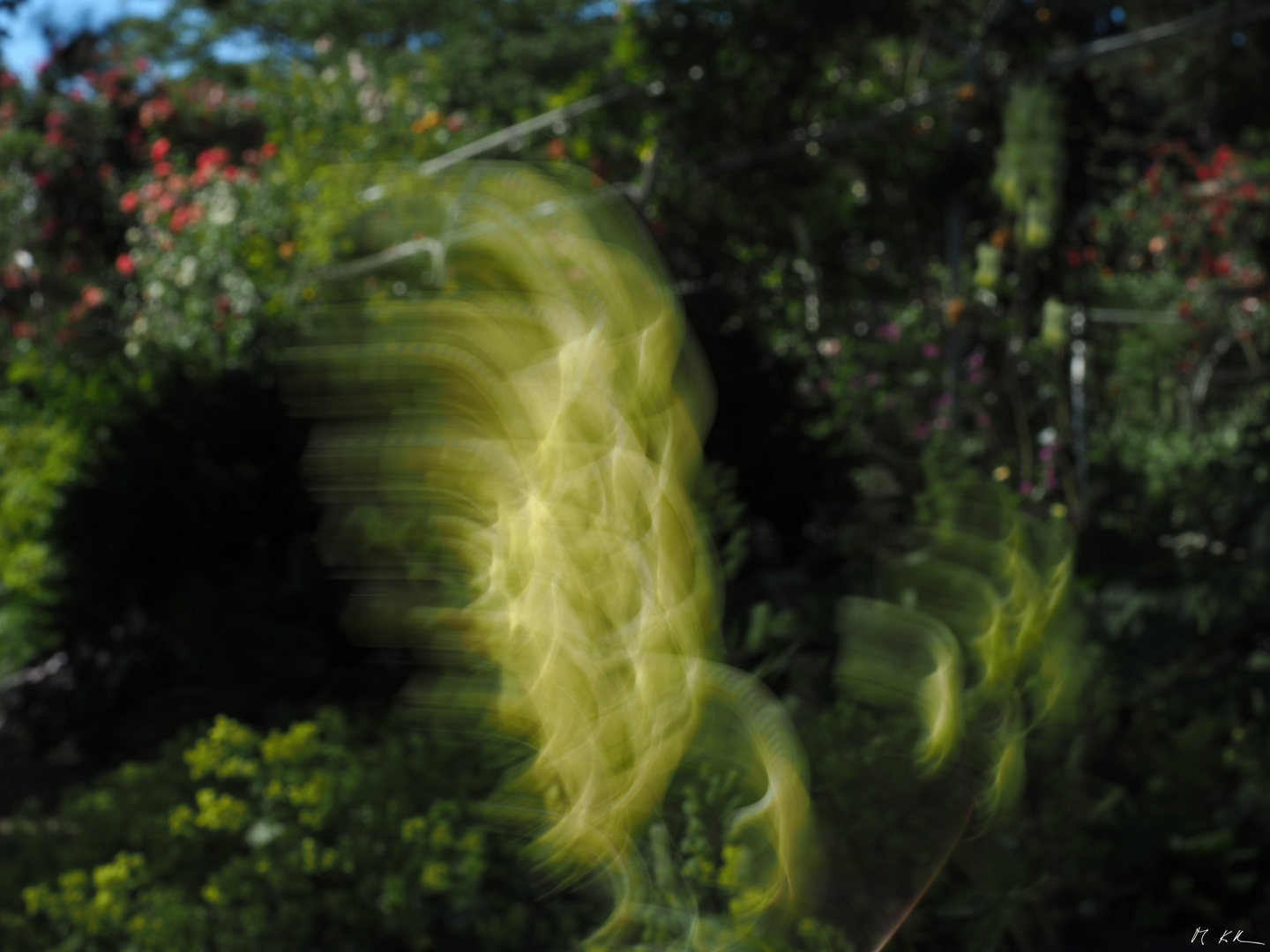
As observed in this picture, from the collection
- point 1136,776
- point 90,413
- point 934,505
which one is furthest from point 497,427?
point 90,413

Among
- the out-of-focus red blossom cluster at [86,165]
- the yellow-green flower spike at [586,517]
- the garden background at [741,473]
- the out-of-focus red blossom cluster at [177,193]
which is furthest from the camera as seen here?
the out-of-focus red blossom cluster at [86,165]

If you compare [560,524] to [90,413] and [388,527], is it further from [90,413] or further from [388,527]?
[90,413]

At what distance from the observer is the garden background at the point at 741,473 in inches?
87.7

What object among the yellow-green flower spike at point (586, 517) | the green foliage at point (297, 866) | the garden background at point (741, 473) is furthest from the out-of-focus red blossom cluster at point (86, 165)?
the yellow-green flower spike at point (586, 517)

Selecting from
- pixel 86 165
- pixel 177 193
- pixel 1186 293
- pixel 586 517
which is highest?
pixel 586 517

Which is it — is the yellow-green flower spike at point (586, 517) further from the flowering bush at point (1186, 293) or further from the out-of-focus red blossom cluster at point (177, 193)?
the out-of-focus red blossom cluster at point (177, 193)

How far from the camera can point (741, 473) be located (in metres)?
4.81

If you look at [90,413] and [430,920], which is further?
[90,413]

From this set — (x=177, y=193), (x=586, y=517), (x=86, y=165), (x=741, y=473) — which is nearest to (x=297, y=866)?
(x=586, y=517)

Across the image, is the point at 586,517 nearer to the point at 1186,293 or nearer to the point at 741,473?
the point at 741,473

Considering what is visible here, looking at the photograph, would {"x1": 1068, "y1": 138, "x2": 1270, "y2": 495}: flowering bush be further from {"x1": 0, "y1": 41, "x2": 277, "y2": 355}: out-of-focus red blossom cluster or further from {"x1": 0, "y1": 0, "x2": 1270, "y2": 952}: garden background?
{"x1": 0, "y1": 41, "x2": 277, "y2": 355}: out-of-focus red blossom cluster

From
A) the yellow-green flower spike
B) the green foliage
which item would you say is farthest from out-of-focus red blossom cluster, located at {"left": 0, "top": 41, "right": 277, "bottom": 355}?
the yellow-green flower spike

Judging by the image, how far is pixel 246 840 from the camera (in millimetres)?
2584

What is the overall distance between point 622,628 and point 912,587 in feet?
3.67
